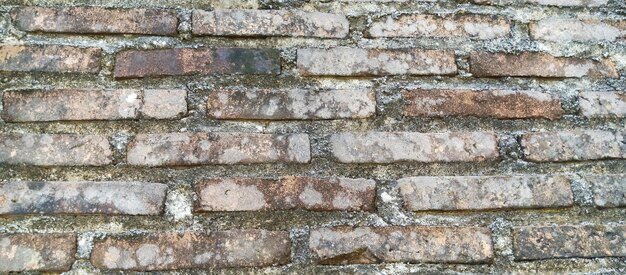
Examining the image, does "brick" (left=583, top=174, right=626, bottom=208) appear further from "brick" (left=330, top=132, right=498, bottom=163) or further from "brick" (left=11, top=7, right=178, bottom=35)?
"brick" (left=11, top=7, right=178, bottom=35)

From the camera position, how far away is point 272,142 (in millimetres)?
1075

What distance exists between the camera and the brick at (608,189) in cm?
110

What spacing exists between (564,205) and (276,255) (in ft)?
1.98

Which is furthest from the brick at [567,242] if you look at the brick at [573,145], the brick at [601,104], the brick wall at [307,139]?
the brick at [601,104]

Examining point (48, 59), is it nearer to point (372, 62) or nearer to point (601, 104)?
point (372, 62)

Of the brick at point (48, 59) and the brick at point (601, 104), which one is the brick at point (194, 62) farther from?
the brick at point (601, 104)

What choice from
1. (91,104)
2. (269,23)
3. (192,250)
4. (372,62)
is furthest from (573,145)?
(91,104)

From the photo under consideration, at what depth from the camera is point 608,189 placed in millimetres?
1104

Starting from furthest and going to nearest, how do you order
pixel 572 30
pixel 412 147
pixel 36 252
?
pixel 572 30 → pixel 412 147 → pixel 36 252

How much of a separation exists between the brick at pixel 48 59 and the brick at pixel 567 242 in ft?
3.12

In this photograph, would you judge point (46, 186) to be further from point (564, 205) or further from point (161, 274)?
point (564, 205)

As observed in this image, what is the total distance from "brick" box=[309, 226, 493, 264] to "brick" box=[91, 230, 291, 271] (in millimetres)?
80

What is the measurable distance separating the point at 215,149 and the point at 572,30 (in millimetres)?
861

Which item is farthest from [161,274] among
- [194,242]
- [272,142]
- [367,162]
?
[367,162]
